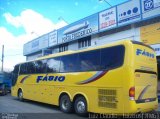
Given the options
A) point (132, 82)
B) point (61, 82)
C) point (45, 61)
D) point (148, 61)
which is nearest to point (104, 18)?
point (45, 61)

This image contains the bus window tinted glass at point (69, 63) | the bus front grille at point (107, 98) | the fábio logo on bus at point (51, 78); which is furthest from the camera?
the fábio logo on bus at point (51, 78)

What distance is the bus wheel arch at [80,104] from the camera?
37.4 feet

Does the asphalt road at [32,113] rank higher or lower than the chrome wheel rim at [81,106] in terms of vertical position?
lower

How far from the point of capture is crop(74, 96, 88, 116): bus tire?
37.5 ft

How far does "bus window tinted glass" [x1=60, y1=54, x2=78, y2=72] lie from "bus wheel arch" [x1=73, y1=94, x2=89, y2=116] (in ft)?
4.60

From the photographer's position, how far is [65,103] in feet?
42.3

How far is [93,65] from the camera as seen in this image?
11.2 meters

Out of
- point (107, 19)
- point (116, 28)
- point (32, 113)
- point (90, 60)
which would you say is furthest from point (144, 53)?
point (107, 19)

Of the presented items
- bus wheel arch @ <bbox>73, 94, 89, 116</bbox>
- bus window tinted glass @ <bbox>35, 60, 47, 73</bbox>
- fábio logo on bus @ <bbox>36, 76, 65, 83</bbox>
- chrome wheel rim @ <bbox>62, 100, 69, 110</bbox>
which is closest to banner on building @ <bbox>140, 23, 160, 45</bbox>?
fábio logo on bus @ <bbox>36, 76, 65, 83</bbox>

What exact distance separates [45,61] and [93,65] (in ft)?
15.6

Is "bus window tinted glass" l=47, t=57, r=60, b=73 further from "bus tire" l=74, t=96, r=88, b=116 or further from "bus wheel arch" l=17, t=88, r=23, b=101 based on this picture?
"bus wheel arch" l=17, t=88, r=23, b=101

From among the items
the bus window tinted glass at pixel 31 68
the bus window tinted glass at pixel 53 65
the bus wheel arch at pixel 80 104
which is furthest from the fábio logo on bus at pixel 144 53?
the bus window tinted glass at pixel 31 68

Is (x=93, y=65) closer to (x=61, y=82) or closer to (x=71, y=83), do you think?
(x=71, y=83)

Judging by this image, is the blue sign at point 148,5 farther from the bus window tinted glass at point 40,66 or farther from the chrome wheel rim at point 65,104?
the chrome wheel rim at point 65,104
